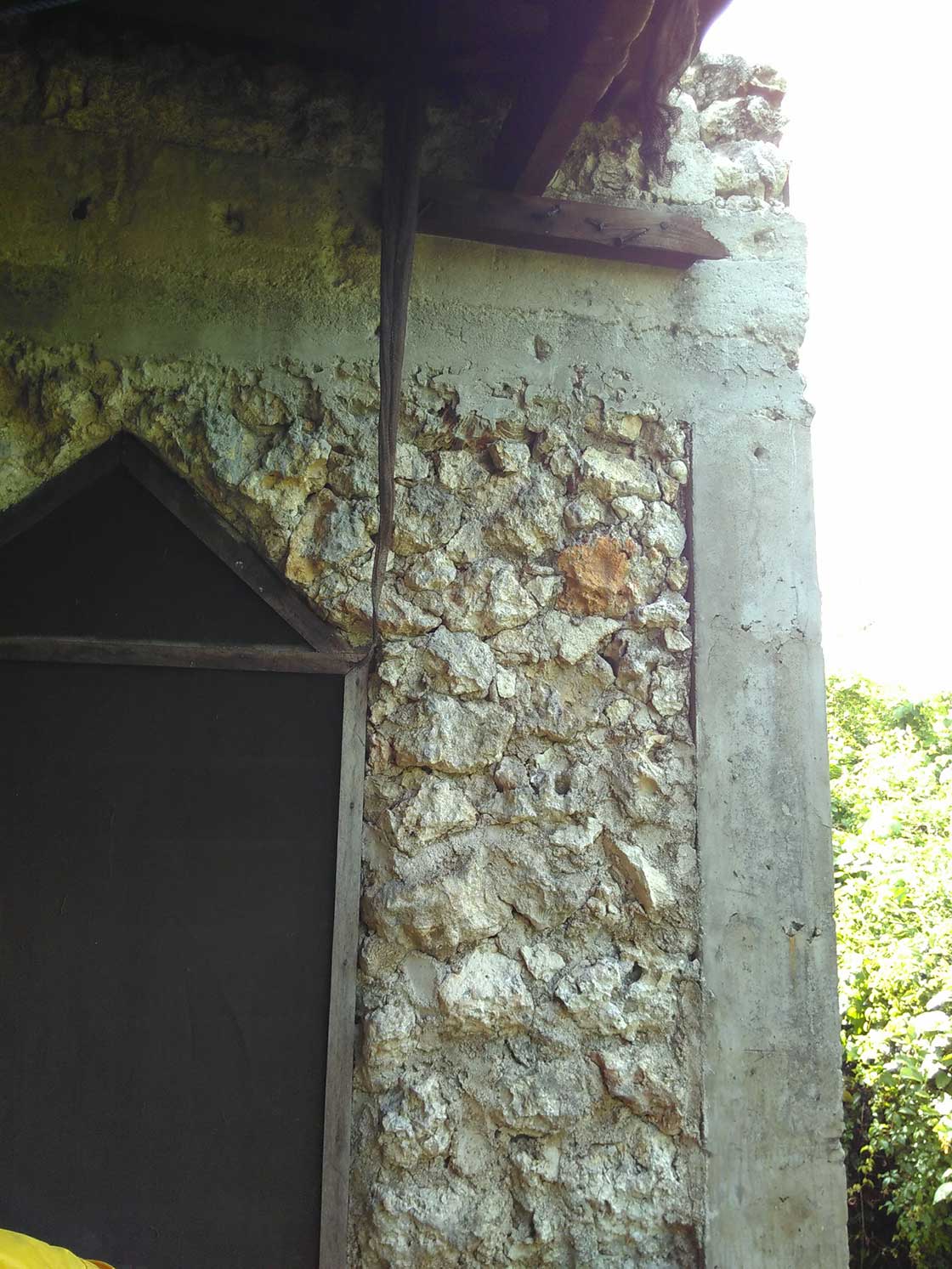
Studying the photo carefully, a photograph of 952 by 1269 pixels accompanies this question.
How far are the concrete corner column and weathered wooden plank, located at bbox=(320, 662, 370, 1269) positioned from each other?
839mm

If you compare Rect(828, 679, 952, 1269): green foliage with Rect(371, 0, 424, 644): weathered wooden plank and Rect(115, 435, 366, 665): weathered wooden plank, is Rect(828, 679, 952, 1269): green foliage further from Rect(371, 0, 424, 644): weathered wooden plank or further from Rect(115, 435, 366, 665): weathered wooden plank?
Rect(371, 0, 424, 644): weathered wooden plank

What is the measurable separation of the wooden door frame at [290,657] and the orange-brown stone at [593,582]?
55 cm

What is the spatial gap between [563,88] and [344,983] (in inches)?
81.4

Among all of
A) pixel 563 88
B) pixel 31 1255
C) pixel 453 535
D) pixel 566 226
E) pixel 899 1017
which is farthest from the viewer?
pixel 899 1017

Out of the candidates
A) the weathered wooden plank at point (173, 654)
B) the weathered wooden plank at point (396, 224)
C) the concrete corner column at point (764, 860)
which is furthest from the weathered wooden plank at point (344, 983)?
the concrete corner column at point (764, 860)

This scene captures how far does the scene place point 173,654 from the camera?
2.32 m

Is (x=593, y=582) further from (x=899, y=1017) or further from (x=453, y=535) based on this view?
(x=899, y=1017)

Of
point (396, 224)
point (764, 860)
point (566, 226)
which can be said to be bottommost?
point (764, 860)

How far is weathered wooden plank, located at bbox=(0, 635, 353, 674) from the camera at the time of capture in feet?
7.45

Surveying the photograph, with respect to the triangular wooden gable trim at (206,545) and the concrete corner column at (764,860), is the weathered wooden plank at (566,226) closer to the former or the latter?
the concrete corner column at (764,860)

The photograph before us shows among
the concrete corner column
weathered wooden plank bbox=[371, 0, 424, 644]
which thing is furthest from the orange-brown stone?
weathered wooden plank bbox=[371, 0, 424, 644]

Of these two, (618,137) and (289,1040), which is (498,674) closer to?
(289,1040)

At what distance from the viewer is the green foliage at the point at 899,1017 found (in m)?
3.21

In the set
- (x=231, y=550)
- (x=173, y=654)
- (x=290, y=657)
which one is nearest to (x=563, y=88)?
(x=231, y=550)
